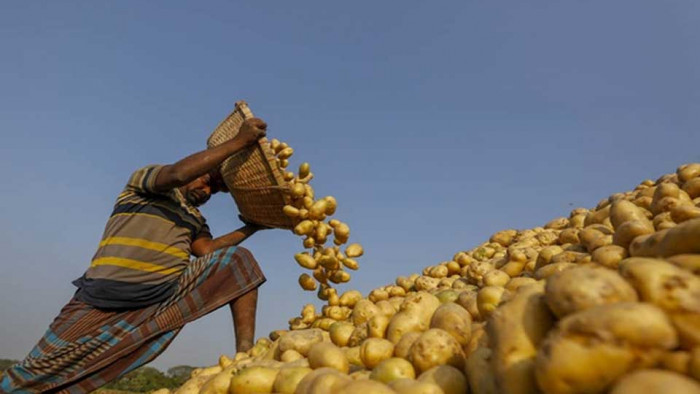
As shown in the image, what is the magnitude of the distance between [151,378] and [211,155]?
13478mm

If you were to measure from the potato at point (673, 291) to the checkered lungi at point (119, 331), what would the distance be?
4044 mm

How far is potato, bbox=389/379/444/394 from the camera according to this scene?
5.43 ft

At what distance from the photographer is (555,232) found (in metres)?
4.38

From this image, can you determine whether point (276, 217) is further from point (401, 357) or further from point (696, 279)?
point (696, 279)

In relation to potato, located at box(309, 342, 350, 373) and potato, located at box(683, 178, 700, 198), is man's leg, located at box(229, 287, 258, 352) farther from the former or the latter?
potato, located at box(683, 178, 700, 198)

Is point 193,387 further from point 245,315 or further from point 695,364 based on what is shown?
point 695,364

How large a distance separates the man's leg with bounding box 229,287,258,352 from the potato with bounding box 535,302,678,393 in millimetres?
3834

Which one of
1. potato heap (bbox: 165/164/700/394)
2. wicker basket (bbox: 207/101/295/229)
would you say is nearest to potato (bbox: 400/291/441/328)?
potato heap (bbox: 165/164/700/394)

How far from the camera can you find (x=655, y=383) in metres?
1.03

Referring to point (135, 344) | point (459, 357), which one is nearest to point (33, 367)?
point (135, 344)

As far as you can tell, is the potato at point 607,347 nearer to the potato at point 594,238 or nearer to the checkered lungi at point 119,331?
Answer: the potato at point 594,238

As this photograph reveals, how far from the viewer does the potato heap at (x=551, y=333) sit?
1143 millimetres

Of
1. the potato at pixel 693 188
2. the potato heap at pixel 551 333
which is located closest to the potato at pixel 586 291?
the potato heap at pixel 551 333

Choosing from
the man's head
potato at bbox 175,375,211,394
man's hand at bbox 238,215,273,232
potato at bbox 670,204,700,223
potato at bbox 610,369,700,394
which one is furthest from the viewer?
man's hand at bbox 238,215,273,232
